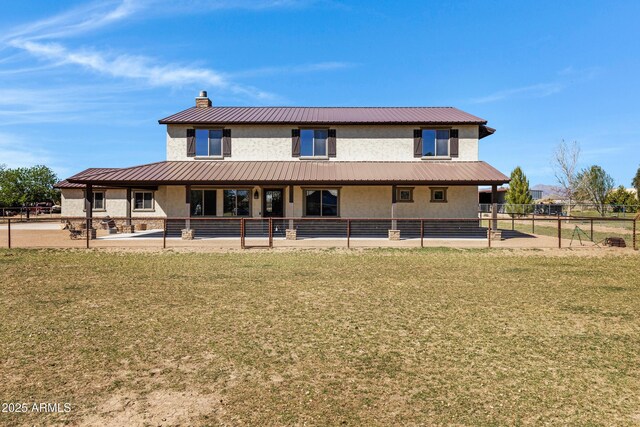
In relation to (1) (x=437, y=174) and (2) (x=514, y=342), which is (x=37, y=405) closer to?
(2) (x=514, y=342)

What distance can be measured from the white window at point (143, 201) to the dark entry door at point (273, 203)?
1149cm

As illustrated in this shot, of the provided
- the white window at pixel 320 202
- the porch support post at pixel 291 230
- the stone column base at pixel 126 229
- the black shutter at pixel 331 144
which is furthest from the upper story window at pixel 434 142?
the stone column base at pixel 126 229

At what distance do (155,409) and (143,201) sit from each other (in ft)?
91.7

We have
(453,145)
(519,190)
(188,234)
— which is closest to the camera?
(188,234)

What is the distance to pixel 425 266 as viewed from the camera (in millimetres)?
11938

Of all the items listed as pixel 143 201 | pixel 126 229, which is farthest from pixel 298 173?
pixel 143 201

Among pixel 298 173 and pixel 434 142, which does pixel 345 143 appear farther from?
pixel 434 142

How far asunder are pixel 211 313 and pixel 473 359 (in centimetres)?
434

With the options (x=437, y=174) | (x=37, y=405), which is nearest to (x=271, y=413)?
(x=37, y=405)

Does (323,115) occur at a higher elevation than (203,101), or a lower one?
lower

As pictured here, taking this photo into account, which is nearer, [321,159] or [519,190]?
[321,159]

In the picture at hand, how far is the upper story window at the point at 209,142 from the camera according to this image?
74.7 ft

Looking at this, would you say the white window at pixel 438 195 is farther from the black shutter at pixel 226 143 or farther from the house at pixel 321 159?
the black shutter at pixel 226 143

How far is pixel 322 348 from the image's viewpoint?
522 cm
